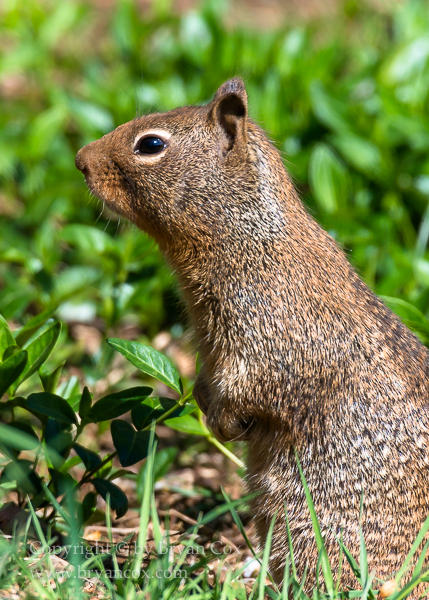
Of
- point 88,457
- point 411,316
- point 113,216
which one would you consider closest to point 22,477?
point 88,457

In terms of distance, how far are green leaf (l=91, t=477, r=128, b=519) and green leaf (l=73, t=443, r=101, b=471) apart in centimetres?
7

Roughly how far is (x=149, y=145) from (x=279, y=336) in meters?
1.22

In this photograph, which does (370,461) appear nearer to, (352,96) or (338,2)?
(352,96)

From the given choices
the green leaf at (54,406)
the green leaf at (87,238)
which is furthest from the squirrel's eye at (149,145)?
the green leaf at (87,238)

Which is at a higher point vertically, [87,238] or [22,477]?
[87,238]

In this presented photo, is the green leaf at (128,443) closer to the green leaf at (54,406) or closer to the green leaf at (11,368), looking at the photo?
the green leaf at (54,406)

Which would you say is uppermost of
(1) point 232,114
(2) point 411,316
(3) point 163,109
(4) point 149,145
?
(3) point 163,109

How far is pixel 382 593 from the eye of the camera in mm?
3178

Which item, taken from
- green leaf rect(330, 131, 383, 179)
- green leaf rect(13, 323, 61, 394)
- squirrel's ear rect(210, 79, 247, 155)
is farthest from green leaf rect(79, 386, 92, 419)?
green leaf rect(330, 131, 383, 179)

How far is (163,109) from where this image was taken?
6457mm

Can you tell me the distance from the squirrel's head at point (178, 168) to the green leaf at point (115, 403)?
2.54ft

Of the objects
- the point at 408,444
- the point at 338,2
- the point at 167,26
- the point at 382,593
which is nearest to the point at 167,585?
the point at 382,593

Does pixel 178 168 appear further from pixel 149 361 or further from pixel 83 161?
pixel 149 361

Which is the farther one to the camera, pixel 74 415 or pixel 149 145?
pixel 149 145
